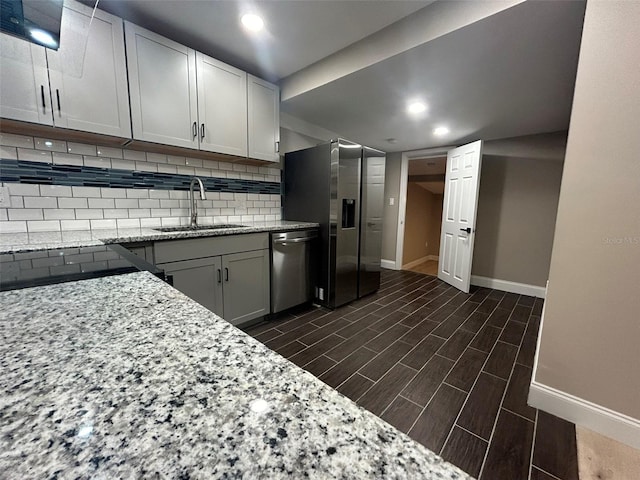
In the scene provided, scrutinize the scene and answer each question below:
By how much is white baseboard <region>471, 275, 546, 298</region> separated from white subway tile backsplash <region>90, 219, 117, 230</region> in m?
4.46

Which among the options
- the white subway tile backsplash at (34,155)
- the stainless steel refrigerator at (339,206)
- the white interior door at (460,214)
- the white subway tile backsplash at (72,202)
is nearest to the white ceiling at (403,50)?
the stainless steel refrigerator at (339,206)

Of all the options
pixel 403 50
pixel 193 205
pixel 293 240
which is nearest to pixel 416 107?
pixel 403 50

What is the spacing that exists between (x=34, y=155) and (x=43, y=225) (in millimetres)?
464

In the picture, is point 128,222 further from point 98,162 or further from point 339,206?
point 339,206

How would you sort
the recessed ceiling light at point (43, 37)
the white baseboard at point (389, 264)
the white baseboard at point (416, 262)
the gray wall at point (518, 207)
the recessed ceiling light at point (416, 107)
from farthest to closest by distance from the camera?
the white baseboard at point (416, 262) → the white baseboard at point (389, 264) → the gray wall at point (518, 207) → the recessed ceiling light at point (416, 107) → the recessed ceiling light at point (43, 37)

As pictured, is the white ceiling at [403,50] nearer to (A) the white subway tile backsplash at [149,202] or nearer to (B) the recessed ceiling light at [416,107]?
(B) the recessed ceiling light at [416,107]

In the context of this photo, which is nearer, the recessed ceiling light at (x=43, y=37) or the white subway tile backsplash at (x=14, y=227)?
the recessed ceiling light at (x=43, y=37)

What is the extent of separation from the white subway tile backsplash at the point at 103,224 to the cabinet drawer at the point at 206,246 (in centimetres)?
59

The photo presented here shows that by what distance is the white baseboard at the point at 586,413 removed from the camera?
1.28m

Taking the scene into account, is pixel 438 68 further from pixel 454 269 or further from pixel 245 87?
pixel 454 269

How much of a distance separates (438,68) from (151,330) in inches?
94.8

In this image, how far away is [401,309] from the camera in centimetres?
292

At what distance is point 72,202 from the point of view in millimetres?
1841

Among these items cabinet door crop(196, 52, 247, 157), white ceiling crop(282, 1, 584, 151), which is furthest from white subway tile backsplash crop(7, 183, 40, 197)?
white ceiling crop(282, 1, 584, 151)
